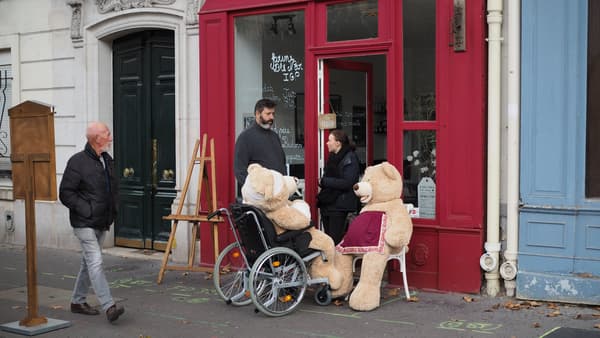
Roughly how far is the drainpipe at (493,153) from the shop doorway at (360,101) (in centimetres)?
140

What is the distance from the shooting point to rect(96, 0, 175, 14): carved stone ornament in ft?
34.3

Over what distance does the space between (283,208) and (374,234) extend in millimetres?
928

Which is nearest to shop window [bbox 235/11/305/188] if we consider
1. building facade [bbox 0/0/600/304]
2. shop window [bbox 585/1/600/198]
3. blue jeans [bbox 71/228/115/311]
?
building facade [bbox 0/0/600/304]

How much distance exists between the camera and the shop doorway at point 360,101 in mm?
8969

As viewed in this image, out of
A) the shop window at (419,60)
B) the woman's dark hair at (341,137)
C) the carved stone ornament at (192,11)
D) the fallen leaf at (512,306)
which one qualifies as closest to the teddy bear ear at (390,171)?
the woman's dark hair at (341,137)

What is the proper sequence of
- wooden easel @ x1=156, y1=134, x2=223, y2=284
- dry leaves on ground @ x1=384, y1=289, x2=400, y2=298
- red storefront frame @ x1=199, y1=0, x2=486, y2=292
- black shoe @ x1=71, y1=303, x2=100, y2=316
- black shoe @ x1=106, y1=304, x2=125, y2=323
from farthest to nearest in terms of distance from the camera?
wooden easel @ x1=156, y1=134, x2=223, y2=284 → dry leaves on ground @ x1=384, y1=289, x2=400, y2=298 → red storefront frame @ x1=199, y1=0, x2=486, y2=292 → black shoe @ x1=71, y1=303, x2=100, y2=316 → black shoe @ x1=106, y1=304, x2=125, y2=323

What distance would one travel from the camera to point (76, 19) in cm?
1148

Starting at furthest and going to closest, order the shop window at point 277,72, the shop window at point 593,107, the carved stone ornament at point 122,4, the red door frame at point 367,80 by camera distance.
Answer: the carved stone ornament at point 122,4 < the shop window at point 277,72 < the red door frame at point 367,80 < the shop window at point 593,107

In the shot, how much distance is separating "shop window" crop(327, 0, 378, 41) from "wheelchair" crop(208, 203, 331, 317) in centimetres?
249

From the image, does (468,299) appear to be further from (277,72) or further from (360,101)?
(277,72)

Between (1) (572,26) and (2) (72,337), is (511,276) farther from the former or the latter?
(2) (72,337)

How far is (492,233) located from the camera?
770 centimetres

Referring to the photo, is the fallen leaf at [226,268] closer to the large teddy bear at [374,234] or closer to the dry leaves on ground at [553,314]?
the large teddy bear at [374,234]

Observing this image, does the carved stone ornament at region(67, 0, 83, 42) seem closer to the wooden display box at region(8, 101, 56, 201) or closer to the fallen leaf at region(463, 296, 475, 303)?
the wooden display box at region(8, 101, 56, 201)
